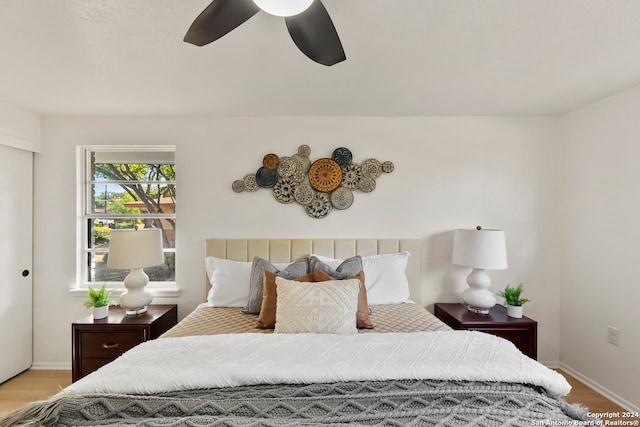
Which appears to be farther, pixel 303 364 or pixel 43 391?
pixel 43 391

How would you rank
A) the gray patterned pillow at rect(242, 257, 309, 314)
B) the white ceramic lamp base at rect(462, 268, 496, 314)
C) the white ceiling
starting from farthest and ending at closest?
1. the white ceramic lamp base at rect(462, 268, 496, 314)
2. the gray patterned pillow at rect(242, 257, 309, 314)
3. the white ceiling

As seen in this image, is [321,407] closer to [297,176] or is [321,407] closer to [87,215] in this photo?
[297,176]

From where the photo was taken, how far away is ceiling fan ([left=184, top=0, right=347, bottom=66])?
1.12 metres

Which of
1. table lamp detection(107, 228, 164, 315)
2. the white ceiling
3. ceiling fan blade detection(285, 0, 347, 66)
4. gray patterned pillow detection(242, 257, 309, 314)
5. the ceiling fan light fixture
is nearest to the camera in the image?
the ceiling fan light fixture

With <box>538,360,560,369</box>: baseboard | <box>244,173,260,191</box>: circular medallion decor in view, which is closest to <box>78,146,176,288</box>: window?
<box>244,173,260,191</box>: circular medallion decor

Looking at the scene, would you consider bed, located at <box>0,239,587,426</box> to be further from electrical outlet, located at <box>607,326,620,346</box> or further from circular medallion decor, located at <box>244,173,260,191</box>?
electrical outlet, located at <box>607,326,620,346</box>

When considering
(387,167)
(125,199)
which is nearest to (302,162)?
(387,167)

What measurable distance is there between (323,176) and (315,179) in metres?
0.08

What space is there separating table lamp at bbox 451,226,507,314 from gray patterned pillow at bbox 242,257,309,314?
1337mm

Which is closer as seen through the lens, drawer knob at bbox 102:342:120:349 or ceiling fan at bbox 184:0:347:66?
ceiling fan at bbox 184:0:347:66

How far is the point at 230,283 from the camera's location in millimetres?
2533

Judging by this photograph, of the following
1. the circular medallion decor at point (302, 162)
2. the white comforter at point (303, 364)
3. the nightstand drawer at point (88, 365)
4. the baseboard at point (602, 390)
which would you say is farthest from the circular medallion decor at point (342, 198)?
the baseboard at point (602, 390)

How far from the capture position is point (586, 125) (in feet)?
8.82

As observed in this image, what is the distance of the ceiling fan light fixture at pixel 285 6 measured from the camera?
1077mm
